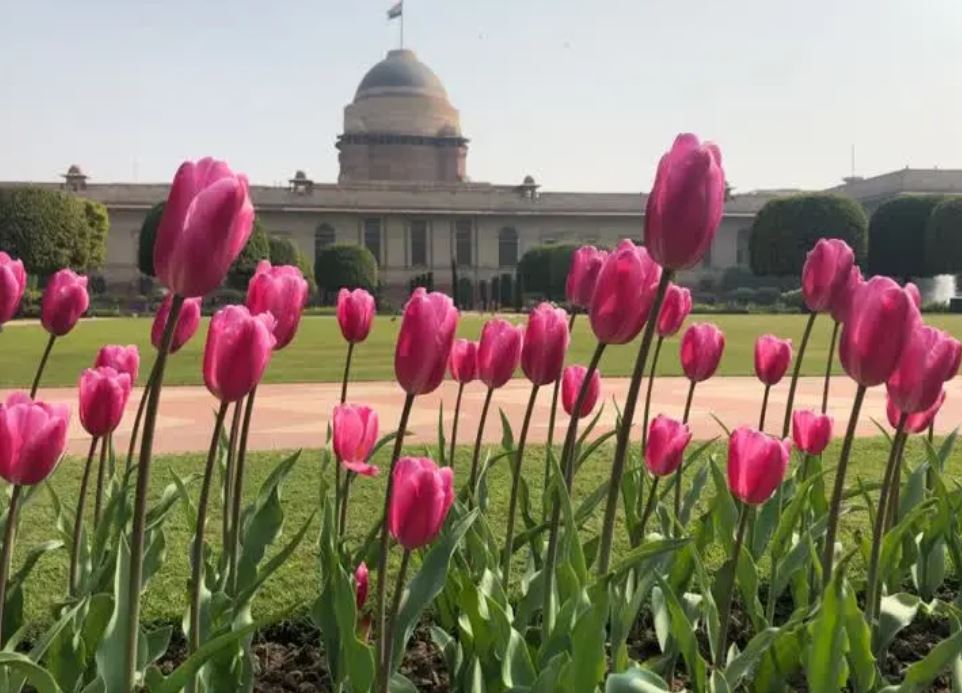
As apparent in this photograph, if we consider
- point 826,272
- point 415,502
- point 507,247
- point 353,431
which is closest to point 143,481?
point 415,502

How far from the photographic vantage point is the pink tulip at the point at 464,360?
7.02 feet

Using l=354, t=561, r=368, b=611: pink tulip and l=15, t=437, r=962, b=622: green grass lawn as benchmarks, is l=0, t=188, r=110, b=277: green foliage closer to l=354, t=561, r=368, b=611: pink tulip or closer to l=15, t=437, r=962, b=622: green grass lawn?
l=15, t=437, r=962, b=622: green grass lawn

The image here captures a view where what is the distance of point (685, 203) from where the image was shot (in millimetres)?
1271

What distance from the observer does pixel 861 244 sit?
3941cm

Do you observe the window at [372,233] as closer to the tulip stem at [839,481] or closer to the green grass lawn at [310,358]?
the green grass lawn at [310,358]

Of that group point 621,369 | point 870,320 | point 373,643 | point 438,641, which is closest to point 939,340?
point 870,320

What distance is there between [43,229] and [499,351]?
35656 millimetres

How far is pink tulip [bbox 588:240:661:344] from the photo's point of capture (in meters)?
1.46

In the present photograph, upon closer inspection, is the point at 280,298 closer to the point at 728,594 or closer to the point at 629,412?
the point at 629,412

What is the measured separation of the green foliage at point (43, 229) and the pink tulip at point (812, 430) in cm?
3440

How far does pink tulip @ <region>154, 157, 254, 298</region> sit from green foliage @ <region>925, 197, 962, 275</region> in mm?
40306

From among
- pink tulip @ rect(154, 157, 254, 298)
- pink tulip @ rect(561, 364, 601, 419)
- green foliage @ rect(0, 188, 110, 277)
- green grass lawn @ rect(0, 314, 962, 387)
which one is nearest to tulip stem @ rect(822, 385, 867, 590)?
pink tulip @ rect(561, 364, 601, 419)

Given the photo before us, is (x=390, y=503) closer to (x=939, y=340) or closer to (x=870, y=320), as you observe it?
(x=870, y=320)

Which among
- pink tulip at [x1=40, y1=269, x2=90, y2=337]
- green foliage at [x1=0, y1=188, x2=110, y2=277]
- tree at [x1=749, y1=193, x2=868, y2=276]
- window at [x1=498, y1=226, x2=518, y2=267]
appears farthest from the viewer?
window at [x1=498, y1=226, x2=518, y2=267]
